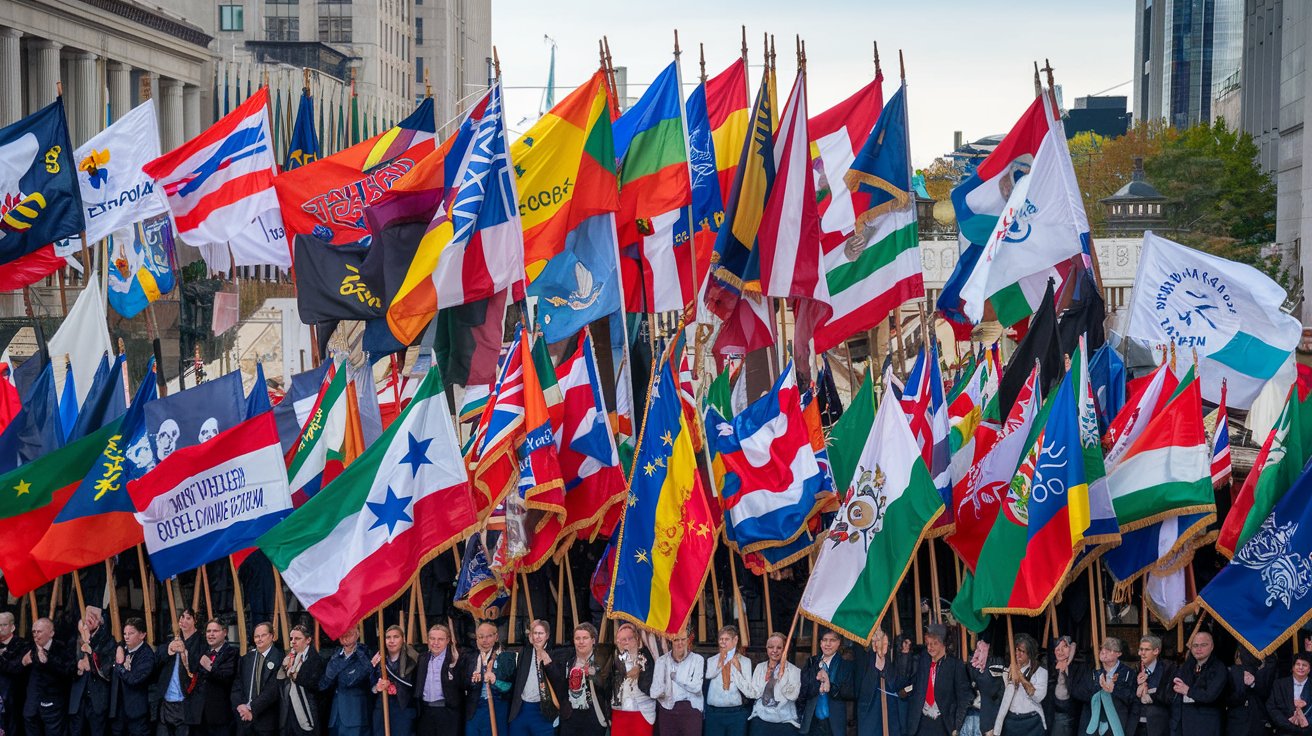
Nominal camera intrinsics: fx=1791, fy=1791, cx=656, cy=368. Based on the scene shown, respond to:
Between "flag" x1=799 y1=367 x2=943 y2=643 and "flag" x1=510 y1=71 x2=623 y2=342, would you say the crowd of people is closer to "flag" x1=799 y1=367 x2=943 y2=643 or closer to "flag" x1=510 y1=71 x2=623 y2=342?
"flag" x1=799 y1=367 x2=943 y2=643

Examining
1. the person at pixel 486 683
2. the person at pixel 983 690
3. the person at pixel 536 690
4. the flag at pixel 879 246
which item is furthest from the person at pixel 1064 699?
the person at pixel 486 683

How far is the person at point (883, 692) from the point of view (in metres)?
14.2

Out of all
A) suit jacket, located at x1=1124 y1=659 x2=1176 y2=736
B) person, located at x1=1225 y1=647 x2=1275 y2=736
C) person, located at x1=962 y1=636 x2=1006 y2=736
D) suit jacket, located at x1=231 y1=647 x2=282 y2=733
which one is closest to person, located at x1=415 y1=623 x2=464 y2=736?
suit jacket, located at x1=231 y1=647 x2=282 y2=733

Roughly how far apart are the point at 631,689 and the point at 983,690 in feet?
9.12

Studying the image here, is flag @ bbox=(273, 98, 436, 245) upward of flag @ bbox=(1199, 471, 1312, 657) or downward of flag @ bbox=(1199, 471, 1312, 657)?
upward

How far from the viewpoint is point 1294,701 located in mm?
13094

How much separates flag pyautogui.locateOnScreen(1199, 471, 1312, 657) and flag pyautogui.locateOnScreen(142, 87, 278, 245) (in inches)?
415

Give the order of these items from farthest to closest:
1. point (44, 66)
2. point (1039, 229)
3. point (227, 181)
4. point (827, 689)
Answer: point (44, 66)
point (227, 181)
point (1039, 229)
point (827, 689)

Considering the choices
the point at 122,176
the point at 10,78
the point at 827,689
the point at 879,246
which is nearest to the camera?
the point at 827,689

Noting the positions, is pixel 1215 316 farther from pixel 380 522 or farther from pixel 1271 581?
pixel 380 522

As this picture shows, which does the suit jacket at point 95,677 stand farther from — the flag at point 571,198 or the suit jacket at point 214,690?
the flag at point 571,198

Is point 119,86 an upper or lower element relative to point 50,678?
upper

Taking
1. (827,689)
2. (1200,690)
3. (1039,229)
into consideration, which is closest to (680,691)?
(827,689)

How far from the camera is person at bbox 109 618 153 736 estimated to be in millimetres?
15242
